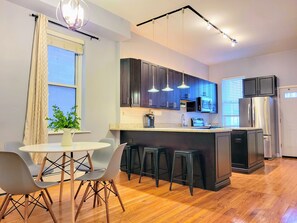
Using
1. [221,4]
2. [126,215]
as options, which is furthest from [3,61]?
[221,4]

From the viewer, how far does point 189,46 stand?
6465 mm

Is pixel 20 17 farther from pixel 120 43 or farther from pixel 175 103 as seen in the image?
pixel 175 103

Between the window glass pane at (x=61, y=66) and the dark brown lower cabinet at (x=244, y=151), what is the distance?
3.66 metres

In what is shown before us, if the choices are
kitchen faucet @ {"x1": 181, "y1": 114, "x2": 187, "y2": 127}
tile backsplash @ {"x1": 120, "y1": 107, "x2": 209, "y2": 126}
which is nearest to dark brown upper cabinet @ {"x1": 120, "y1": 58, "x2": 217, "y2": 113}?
tile backsplash @ {"x1": 120, "y1": 107, "x2": 209, "y2": 126}

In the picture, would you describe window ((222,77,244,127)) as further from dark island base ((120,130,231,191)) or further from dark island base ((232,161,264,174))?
dark island base ((120,130,231,191))

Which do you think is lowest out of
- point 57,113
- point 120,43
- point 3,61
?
point 57,113

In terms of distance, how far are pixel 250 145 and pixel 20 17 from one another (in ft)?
16.4

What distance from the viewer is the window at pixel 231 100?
309 inches

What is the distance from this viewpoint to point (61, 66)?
430 centimetres

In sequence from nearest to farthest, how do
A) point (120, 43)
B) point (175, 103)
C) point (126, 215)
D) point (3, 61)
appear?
point (126, 215) → point (3, 61) → point (120, 43) → point (175, 103)

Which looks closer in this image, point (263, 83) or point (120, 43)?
point (120, 43)

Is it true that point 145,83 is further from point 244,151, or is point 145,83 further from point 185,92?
point 244,151

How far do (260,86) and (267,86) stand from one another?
0.20 m

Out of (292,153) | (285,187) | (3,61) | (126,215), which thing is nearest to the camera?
(126,215)
